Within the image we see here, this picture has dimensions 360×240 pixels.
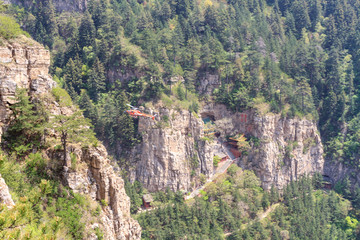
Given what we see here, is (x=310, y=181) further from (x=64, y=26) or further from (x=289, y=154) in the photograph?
(x=64, y=26)

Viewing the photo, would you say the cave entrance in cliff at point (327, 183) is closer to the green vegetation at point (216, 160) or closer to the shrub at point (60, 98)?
the green vegetation at point (216, 160)

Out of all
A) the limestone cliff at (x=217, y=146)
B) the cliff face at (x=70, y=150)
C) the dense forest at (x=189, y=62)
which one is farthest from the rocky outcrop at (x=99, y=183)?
the dense forest at (x=189, y=62)

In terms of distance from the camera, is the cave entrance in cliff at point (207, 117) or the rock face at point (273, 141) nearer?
the rock face at point (273, 141)

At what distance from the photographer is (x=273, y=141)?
6309cm

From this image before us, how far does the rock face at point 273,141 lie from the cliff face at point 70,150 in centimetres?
3516

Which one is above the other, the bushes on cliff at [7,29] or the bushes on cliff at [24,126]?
the bushes on cliff at [7,29]

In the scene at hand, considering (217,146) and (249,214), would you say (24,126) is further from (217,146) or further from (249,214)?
(217,146)

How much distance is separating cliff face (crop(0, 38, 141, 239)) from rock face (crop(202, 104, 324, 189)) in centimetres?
3516

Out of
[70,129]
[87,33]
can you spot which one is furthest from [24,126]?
[87,33]

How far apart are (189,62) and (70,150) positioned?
40.7 m

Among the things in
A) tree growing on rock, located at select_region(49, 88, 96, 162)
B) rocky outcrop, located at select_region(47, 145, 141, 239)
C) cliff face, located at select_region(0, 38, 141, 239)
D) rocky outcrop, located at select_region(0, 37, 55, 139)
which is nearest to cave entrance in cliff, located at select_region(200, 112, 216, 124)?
cliff face, located at select_region(0, 38, 141, 239)

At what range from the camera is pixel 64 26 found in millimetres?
67250

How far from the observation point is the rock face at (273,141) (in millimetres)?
62031

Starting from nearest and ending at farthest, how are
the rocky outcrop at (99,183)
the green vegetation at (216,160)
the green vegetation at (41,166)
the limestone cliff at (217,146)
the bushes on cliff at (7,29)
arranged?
the green vegetation at (41,166)
the rocky outcrop at (99,183)
the bushes on cliff at (7,29)
the limestone cliff at (217,146)
the green vegetation at (216,160)
